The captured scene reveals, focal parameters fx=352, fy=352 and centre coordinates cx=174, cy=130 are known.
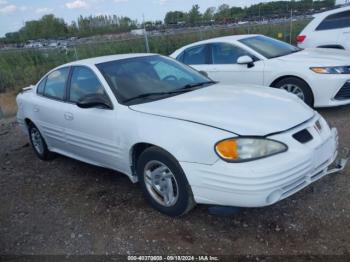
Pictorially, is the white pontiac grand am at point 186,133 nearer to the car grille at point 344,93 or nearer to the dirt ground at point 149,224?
the dirt ground at point 149,224

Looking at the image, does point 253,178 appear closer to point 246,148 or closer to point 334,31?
point 246,148

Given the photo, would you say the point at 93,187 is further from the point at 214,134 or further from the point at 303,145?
the point at 303,145

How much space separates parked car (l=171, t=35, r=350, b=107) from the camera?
5641mm

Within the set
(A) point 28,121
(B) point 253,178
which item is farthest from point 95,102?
(A) point 28,121

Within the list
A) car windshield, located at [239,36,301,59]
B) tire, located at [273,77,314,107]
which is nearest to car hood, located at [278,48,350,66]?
car windshield, located at [239,36,301,59]

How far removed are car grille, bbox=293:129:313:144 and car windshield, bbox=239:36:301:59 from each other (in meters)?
3.56

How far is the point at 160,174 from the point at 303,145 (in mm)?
1283

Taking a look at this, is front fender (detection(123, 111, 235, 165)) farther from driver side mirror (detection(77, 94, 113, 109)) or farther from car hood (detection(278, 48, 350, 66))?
car hood (detection(278, 48, 350, 66))

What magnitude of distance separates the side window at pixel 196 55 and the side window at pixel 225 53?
0.60 feet

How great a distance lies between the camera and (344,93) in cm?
566

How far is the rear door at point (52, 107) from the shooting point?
449cm

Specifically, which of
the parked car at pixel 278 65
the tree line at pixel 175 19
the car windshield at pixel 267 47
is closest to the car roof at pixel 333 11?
the parked car at pixel 278 65

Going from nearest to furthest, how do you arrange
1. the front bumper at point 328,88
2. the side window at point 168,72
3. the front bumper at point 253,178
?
the front bumper at point 253,178 < the side window at point 168,72 < the front bumper at point 328,88

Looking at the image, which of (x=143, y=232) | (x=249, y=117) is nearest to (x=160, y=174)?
(x=143, y=232)
